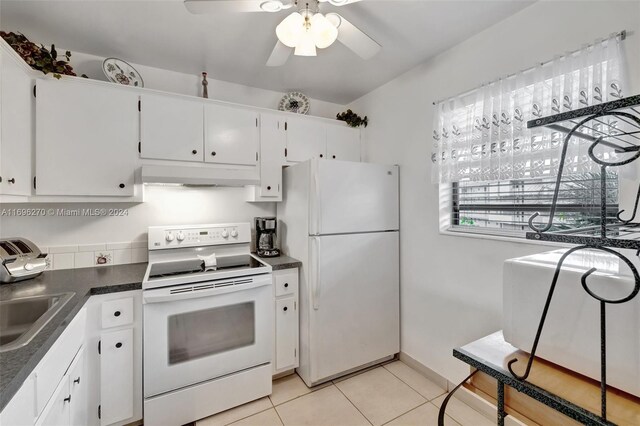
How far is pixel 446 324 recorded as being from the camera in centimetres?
209

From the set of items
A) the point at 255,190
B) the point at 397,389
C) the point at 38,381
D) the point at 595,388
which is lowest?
the point at 397,389

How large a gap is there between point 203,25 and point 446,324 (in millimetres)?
2619

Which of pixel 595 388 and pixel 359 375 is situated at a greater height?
pixel 595 388

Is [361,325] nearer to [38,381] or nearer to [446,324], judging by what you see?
[446,324]

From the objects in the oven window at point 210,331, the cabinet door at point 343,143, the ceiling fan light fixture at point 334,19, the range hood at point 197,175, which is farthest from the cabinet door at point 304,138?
the oven window at point 210,331

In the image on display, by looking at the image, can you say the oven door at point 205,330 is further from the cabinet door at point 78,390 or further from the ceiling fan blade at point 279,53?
the ceiling fan blade at point 279,53

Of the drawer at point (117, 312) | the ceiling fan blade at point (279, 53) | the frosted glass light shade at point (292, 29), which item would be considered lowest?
the drawer at point (117, 312)

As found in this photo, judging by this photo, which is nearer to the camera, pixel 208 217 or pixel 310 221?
pixel 310 221

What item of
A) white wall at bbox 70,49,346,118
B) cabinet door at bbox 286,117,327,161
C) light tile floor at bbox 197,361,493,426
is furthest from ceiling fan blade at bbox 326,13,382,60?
light tile floor at bbox 197,361,493,426

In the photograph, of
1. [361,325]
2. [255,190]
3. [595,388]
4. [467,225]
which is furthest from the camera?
[255,190]

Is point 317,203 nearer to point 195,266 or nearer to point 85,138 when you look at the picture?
point 195,266

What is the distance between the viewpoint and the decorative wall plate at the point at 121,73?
202 centimetres

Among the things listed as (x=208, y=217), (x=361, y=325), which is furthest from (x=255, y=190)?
(x=361, y=325)

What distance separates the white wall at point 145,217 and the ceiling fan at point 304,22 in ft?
4.93
